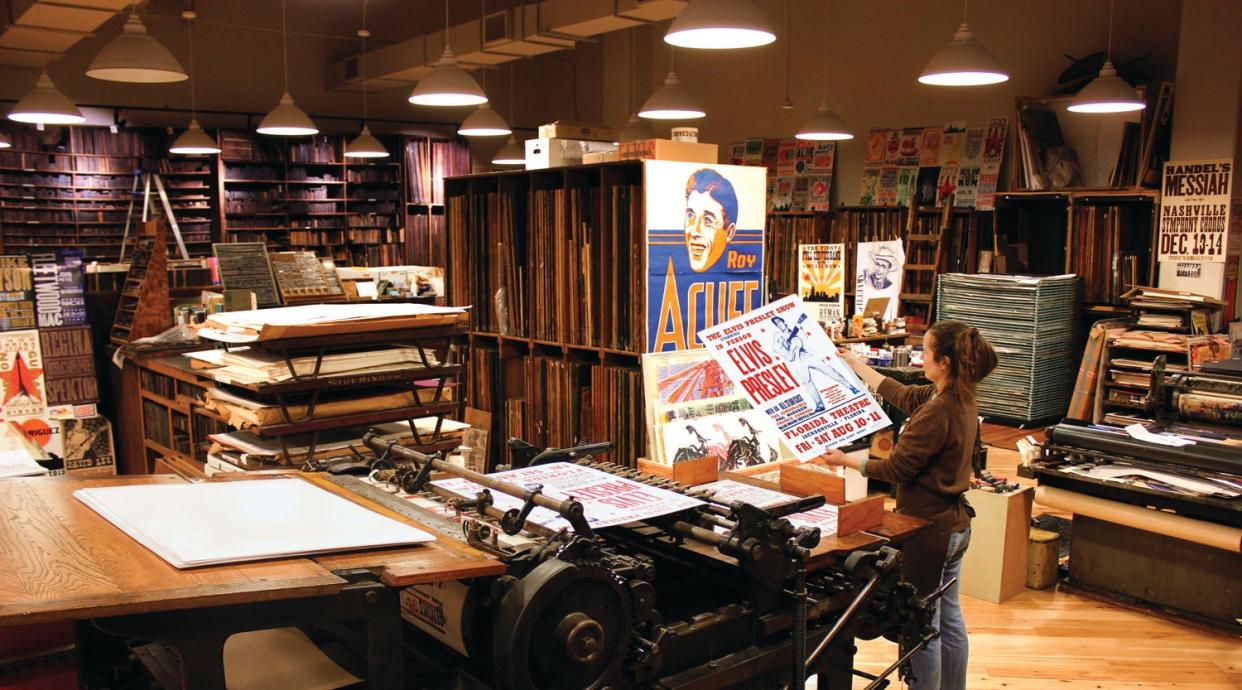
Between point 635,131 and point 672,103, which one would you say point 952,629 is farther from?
point 635,131

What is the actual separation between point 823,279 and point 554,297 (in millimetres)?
3338

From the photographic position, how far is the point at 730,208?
4215 mm

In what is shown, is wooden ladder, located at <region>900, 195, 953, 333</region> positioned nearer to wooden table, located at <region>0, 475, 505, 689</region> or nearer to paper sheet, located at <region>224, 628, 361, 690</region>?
paper sheet, located at <region>224, 628, 361, 690</region>

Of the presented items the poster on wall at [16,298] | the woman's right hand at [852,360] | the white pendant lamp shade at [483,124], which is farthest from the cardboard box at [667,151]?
the white pendant lamp shade at [483,124]

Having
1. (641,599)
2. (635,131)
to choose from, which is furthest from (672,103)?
(641,599)

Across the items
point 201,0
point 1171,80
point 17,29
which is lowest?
point 1171,80

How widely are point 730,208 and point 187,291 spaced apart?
3.83 metres

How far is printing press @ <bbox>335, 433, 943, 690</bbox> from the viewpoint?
149 cm

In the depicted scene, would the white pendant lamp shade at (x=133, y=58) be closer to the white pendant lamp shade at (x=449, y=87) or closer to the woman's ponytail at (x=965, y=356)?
the white pendant lamp shade at (x=449, y=87)

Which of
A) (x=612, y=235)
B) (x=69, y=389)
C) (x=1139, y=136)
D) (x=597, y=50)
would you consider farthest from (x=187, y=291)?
(x=597, y=50)

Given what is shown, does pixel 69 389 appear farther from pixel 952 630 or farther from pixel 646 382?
pixel 952 630

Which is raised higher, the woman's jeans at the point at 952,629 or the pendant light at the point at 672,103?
the pendant light at the point at 672,103

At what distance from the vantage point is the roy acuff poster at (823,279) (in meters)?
7.20

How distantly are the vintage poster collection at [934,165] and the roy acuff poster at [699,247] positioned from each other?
20.1 feet
